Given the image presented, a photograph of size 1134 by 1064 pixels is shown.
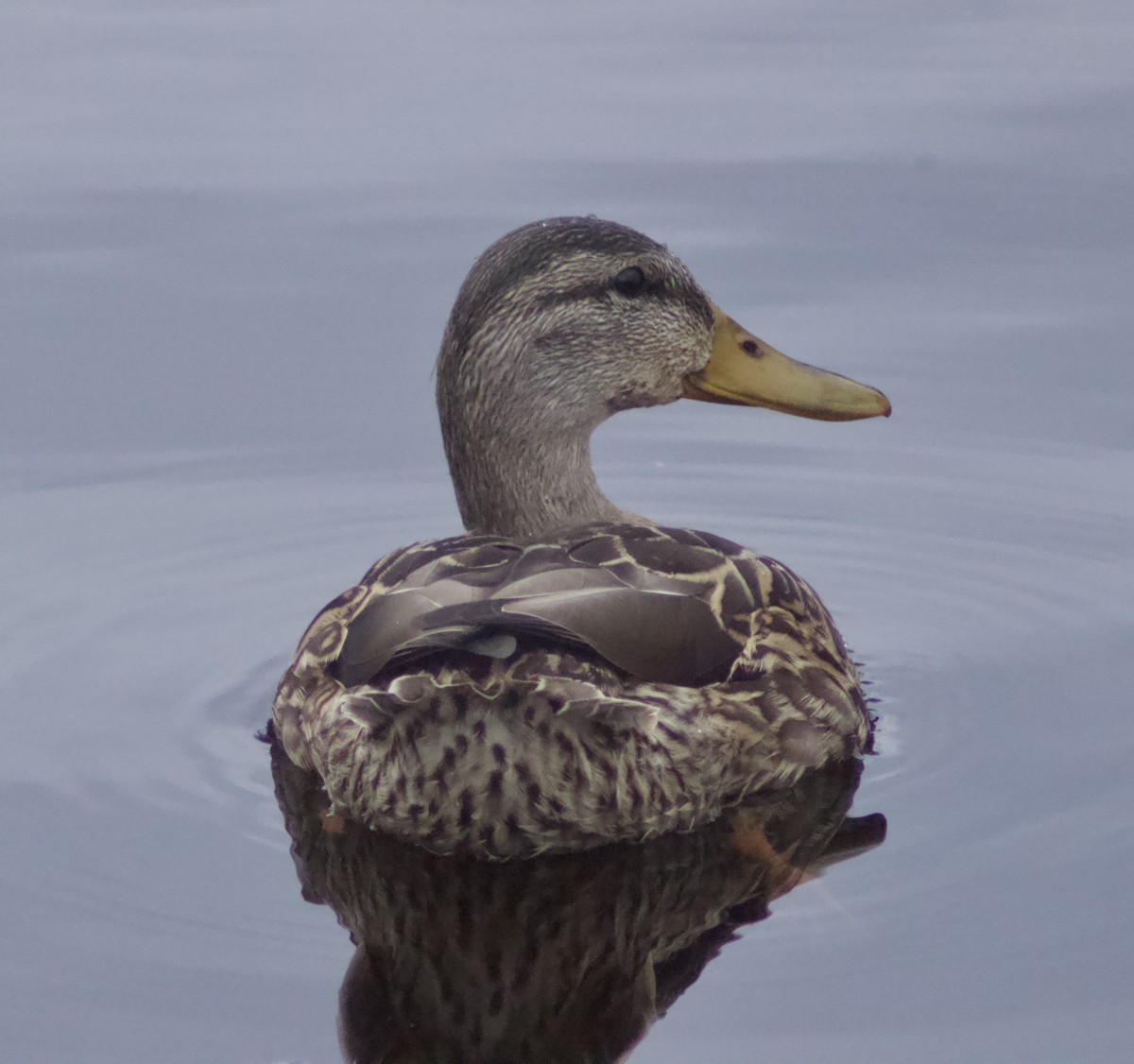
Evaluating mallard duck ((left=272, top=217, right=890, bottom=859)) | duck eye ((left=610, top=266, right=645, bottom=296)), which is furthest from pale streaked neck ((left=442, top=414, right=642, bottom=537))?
duck eye ((left=610, top=266, right=645, bottom=296))

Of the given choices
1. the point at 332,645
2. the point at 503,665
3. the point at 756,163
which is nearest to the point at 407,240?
the point at 756,163

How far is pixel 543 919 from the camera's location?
4.97m

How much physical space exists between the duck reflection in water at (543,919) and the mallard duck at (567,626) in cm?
8

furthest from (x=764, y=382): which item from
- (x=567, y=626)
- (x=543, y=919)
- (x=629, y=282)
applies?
(x=543, y=919)

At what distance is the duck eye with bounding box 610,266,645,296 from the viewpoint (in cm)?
626

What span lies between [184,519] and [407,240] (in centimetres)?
212

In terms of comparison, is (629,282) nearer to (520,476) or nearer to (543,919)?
(520,476)

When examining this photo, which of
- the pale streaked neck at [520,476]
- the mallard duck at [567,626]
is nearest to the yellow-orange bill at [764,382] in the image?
the mallard duck at [567,626]

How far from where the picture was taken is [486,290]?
6.07 m

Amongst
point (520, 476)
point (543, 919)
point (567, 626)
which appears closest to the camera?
point (567, 626)

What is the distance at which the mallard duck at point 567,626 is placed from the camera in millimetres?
4926

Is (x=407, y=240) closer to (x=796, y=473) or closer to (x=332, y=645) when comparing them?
(x=796, y=473)

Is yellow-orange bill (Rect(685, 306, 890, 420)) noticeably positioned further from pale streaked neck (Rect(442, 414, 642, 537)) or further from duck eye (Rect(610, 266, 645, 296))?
pale streaked neck (Rect(442, 414, 642, 537))

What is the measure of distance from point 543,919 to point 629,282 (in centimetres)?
208
